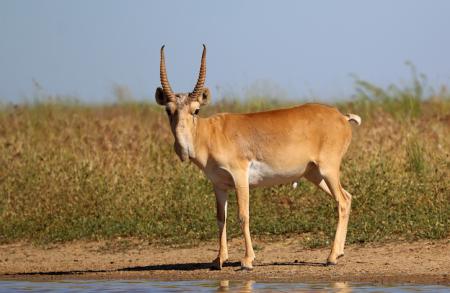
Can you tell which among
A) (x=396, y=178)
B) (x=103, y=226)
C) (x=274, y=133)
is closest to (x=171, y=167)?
(x=103, y=226)

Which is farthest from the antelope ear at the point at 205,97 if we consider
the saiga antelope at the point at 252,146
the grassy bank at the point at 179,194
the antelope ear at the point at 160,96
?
the grassy bank at the point at 179,194

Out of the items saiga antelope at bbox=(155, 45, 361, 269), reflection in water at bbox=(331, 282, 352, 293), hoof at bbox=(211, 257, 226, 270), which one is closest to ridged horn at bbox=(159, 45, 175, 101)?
saiga antelope at bbox=(155, 45, 361, 269)

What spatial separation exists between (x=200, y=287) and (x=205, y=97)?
1.94m

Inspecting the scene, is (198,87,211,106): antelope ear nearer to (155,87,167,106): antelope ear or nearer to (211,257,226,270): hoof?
(155,87,167,106): antelope ear

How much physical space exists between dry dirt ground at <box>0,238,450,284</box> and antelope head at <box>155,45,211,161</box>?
1.31m

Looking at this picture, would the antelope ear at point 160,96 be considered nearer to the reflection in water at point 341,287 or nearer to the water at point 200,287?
the water at point 200,287

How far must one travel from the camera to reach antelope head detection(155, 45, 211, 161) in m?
10.9

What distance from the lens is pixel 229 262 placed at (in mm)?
11711

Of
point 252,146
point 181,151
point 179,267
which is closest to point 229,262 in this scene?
point 179,267

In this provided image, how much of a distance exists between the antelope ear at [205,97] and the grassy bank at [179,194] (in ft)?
6.98

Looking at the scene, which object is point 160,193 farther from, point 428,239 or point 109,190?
point 428,239

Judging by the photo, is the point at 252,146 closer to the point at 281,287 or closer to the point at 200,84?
the point at 200,84

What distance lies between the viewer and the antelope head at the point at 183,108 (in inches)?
428

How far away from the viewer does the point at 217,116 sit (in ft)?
38.0
